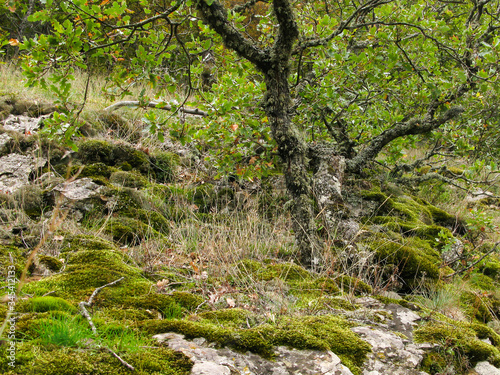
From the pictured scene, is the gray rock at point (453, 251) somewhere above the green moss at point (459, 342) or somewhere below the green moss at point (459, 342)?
above

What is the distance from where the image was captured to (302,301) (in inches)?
110

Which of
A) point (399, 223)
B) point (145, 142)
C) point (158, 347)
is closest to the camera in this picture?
point (158, 347)

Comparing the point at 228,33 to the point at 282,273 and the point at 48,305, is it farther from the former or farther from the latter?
the point at 48,305

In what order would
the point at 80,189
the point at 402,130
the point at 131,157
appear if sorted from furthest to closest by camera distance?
the point at 131,157
the point at 402,130
the point at 80,189

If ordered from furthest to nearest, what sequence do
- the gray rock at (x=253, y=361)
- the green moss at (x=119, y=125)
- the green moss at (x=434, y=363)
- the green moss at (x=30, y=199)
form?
the green moss at (x=119, y=125)
the green moss at (x=30, y=199)
the green moss at (x=434, y=363)
the gray rock at (x=253, y=361)

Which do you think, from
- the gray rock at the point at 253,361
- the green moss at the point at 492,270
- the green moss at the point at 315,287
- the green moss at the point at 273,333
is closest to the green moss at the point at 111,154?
the green moss at the point at 315,287

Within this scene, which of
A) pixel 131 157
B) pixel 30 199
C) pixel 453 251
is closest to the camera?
pixel 30 199

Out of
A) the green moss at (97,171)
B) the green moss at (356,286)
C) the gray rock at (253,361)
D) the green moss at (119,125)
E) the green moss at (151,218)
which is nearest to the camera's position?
the gray rock at (253,361)

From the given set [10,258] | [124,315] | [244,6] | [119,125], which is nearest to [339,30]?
[244,6]

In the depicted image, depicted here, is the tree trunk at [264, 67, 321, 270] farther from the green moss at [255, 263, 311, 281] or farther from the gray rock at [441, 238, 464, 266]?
the gray rock at [441, 238, 464, 266]

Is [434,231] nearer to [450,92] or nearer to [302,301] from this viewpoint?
[450,92]

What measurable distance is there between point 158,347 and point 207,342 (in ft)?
0.91

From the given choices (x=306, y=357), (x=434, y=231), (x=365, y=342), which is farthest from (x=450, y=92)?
(x=306, y=357)

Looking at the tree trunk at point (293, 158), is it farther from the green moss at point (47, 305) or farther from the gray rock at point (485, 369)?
the green moss at point (47, 305)
